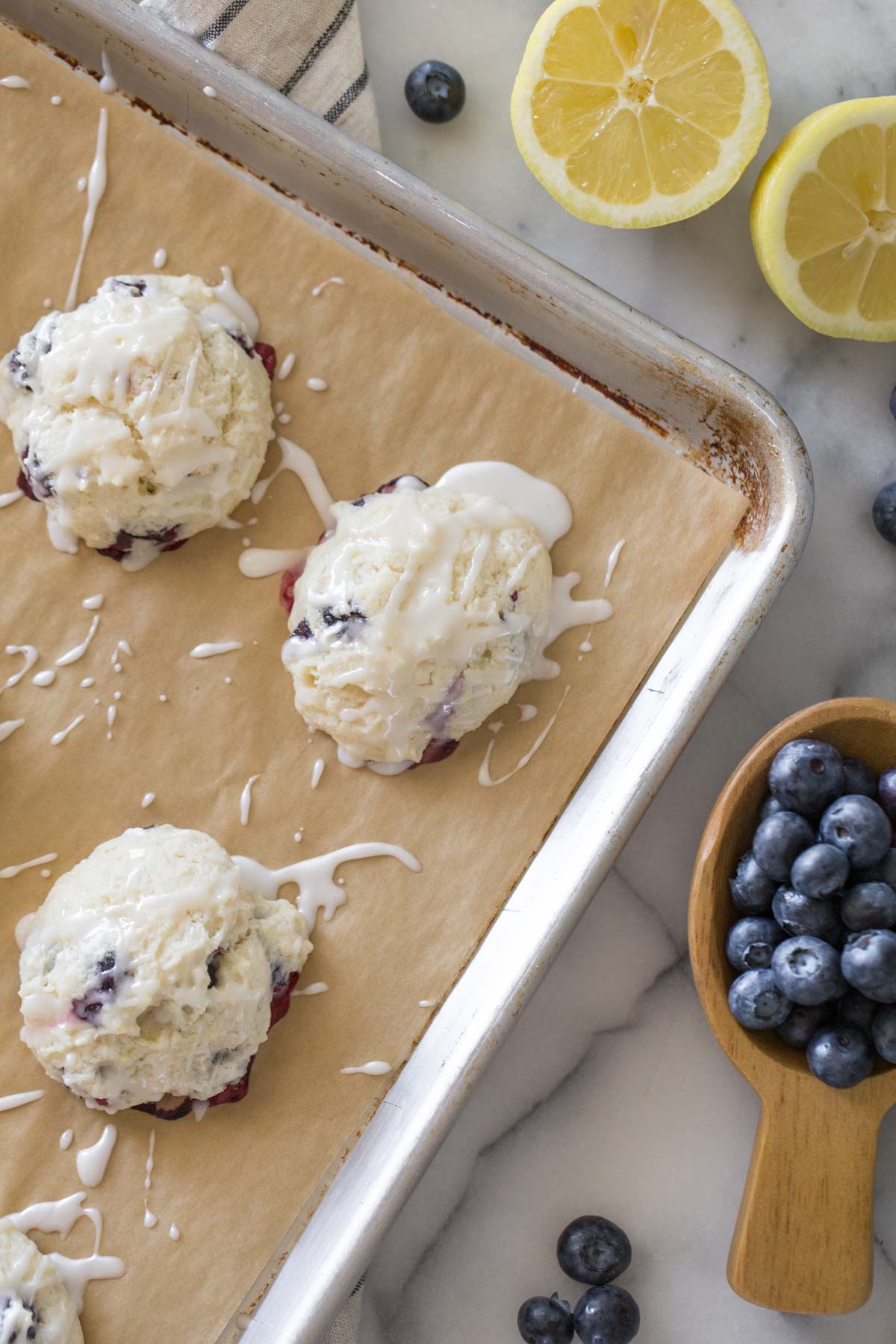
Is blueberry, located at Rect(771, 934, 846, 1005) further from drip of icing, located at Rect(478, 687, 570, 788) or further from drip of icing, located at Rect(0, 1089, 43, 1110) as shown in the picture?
drip of icing, located at Rect(0, 1089, 43, 1110)

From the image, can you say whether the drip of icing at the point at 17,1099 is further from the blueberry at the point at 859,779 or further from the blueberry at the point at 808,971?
the blueberry at the point at 859,779

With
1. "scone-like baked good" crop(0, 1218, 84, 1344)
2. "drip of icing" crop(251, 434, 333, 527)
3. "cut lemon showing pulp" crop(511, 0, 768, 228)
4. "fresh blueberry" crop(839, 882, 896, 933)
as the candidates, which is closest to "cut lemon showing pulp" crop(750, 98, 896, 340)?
"cut lemon showing pulp" crop(511, 0, 768, 228)

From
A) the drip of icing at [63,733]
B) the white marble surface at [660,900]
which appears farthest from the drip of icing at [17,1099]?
the white marble surface at [660,900]

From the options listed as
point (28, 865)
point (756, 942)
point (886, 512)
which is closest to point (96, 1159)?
point (28, 865)

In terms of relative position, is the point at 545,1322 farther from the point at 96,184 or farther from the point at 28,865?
the point at 96,184

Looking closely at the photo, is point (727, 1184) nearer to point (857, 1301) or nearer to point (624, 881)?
point (857, 1301)

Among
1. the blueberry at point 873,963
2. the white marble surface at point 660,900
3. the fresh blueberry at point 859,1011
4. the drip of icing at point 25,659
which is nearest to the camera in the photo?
the blueberry at point 873,963
